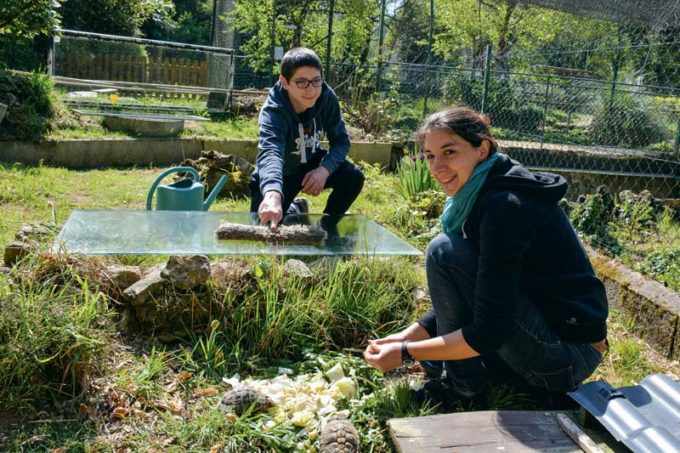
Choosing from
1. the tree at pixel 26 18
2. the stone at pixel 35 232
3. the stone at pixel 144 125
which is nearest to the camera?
the stone at pixel 35 232

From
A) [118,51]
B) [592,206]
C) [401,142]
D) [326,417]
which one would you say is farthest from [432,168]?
[118,51]

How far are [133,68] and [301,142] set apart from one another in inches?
239

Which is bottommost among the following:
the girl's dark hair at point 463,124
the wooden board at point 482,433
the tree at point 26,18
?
the wooden board at point 482,433

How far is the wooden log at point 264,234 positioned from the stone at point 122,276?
0.43 m

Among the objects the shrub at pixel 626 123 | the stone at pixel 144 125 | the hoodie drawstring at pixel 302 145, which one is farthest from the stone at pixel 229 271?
the shrub at pixel 626 123

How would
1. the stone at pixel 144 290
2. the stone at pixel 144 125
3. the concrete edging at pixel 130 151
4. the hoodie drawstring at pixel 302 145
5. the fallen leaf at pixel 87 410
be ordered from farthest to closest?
the stone at pixel 144 125 < the concrete edging at pixel 130 151 < the hoodie drawstring at pixel 302 145 < the stone at pixel 144 290 < the fallen leaf at pixel 87 410

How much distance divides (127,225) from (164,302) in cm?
71

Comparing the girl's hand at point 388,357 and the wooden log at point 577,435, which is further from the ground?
the girl's hand at point 388,357

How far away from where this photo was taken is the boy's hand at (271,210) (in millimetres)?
3088

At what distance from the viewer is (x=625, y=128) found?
30.9ft

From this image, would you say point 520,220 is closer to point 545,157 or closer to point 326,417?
point 326,417

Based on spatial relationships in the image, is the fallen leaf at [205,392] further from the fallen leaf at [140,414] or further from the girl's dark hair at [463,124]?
the girl's dark hair at [463,124]

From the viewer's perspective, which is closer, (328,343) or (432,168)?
(432,168)

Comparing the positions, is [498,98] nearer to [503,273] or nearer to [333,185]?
[333,185]
